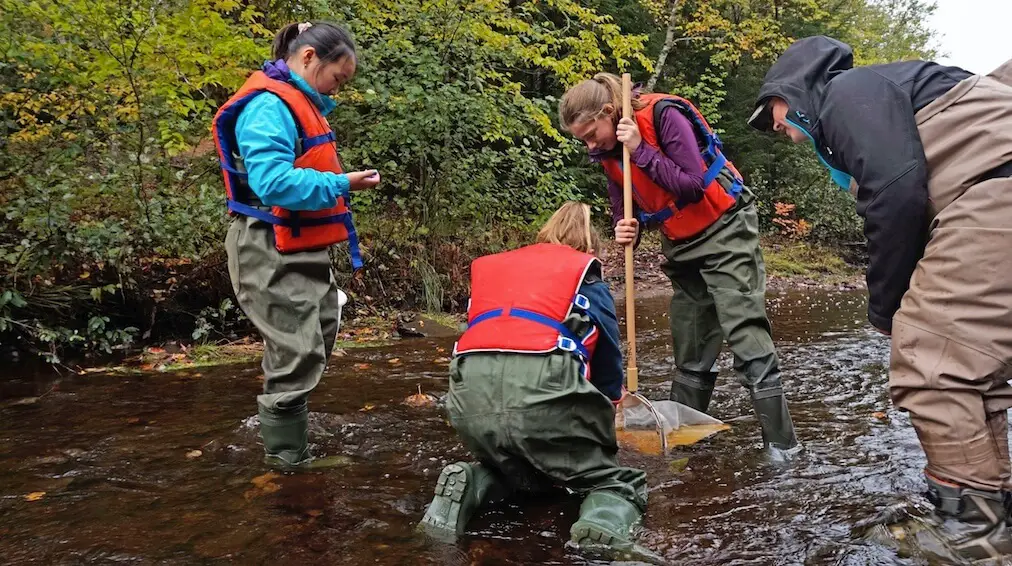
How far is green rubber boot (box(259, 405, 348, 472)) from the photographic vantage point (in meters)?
3.12

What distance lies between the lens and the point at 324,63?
3.19 metres

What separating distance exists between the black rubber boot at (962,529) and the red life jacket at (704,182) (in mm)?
1711

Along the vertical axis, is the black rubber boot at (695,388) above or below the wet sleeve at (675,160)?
below

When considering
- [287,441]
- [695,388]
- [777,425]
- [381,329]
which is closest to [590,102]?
[695,388]

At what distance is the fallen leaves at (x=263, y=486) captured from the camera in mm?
2896

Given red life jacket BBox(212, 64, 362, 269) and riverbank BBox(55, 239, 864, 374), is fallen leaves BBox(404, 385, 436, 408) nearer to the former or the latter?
red life jacket BBox(212, 64, 362, 269)

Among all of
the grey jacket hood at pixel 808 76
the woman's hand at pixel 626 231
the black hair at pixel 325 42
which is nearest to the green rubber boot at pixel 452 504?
the woman's hand at pixel 626 231

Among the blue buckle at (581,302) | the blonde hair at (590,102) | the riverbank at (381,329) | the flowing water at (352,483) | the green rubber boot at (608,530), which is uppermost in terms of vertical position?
the blonde hair at (590,102)

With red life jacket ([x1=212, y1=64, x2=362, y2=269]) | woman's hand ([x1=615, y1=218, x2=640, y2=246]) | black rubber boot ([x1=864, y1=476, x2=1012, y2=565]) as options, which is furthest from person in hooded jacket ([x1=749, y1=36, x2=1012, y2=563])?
red life jacket ([x1=212, y1=64, x2=362, y2=269])

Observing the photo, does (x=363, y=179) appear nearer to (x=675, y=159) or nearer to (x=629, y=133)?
(x=629, y=133)

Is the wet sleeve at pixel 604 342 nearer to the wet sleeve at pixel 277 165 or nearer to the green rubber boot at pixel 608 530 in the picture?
the green rubber boot at pixel 608 530

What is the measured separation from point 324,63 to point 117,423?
2.44 m

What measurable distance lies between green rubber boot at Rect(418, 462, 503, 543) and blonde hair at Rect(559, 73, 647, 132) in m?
1.94

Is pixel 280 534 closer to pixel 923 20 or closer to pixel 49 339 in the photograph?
pixel 49 339
